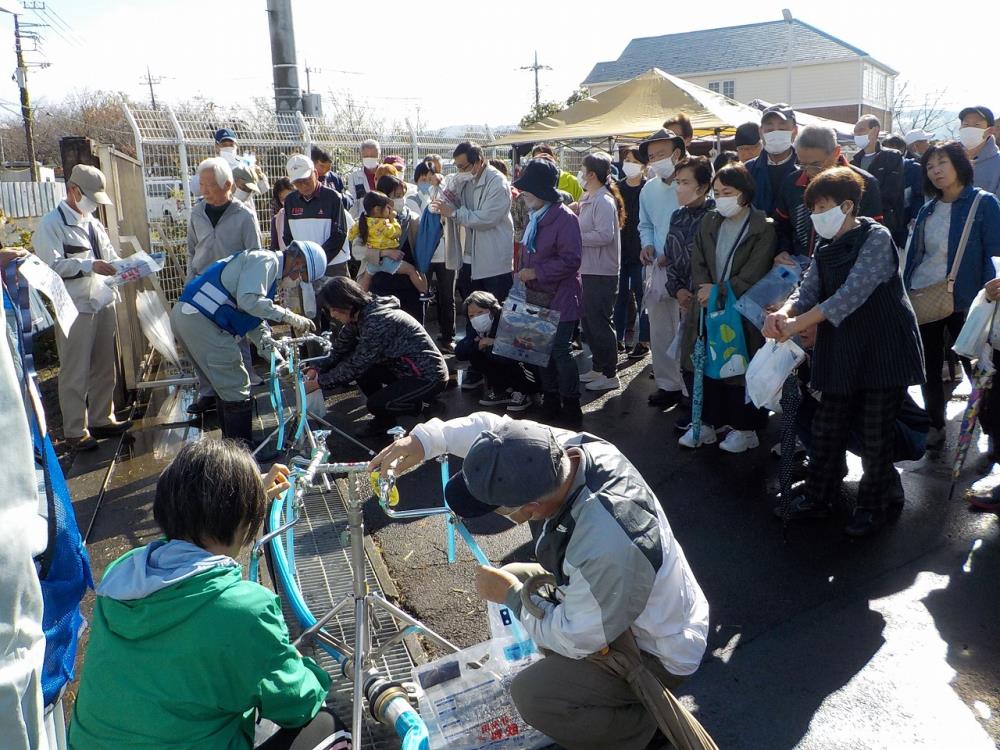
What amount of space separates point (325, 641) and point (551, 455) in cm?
131

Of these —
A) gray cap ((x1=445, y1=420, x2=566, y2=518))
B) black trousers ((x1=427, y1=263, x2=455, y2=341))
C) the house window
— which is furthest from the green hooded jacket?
the house window

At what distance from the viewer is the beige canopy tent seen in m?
11.6

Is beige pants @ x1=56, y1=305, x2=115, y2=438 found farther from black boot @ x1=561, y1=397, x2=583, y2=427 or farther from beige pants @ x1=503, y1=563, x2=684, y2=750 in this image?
beige pants @ x1=503, y1=563, x2=684, y2=750

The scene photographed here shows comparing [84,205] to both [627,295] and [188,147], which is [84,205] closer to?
[188,147]

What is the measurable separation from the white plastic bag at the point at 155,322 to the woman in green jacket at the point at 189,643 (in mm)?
5472

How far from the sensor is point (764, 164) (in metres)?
6.04

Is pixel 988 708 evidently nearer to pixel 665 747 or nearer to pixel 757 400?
pixel 665 747

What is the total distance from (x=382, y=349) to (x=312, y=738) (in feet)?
12.9

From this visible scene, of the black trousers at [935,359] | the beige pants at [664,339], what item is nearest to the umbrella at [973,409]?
the black trousers at [935,359]

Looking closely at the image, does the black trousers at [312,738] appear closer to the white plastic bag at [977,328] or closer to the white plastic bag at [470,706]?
the white plastic bag at [470,706]

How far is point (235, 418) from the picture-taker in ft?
19.1

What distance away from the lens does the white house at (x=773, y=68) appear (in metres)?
48.7

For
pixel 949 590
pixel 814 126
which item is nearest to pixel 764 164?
pixel 814 126

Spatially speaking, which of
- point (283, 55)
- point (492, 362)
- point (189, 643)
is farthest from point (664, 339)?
point (283, 55)
